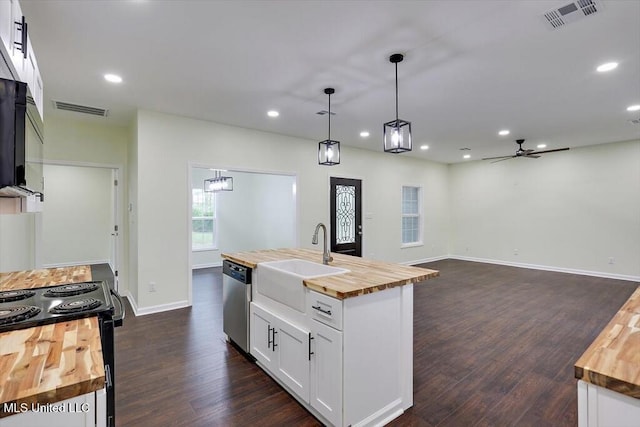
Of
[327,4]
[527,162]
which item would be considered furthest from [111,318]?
[527,162]

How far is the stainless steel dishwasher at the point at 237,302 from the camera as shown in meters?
2.85

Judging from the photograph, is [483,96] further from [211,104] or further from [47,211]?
[47,211]

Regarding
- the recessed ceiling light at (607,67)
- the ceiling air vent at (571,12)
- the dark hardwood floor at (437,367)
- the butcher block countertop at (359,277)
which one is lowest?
the dark hardwood floor at (437,367)

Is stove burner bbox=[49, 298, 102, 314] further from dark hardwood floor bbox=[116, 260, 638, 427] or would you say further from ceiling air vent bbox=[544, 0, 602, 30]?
ceiling air vent bbox=[544, 0, 602, 30]

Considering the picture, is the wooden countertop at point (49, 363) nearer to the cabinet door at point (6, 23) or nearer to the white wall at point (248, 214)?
the cabinet door at point (6, 23)

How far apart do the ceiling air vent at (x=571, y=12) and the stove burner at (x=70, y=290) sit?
3.45 metres

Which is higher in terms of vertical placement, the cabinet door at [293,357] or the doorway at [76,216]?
the doorway at [76,216]

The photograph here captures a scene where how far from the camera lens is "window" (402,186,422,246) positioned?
7.99 m

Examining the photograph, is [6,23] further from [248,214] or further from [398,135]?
[248,214]

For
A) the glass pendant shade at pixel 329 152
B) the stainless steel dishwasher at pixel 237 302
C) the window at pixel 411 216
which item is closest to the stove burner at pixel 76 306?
the stainless steel dishwasher at pixel 237 302

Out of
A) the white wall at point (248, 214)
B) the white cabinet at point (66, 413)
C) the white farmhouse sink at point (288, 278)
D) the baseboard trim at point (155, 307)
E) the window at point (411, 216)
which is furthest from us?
the window at point (411, 216)

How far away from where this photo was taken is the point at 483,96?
3.72 metres

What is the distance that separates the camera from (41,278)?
2201 mm

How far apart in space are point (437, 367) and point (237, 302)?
1931mm
